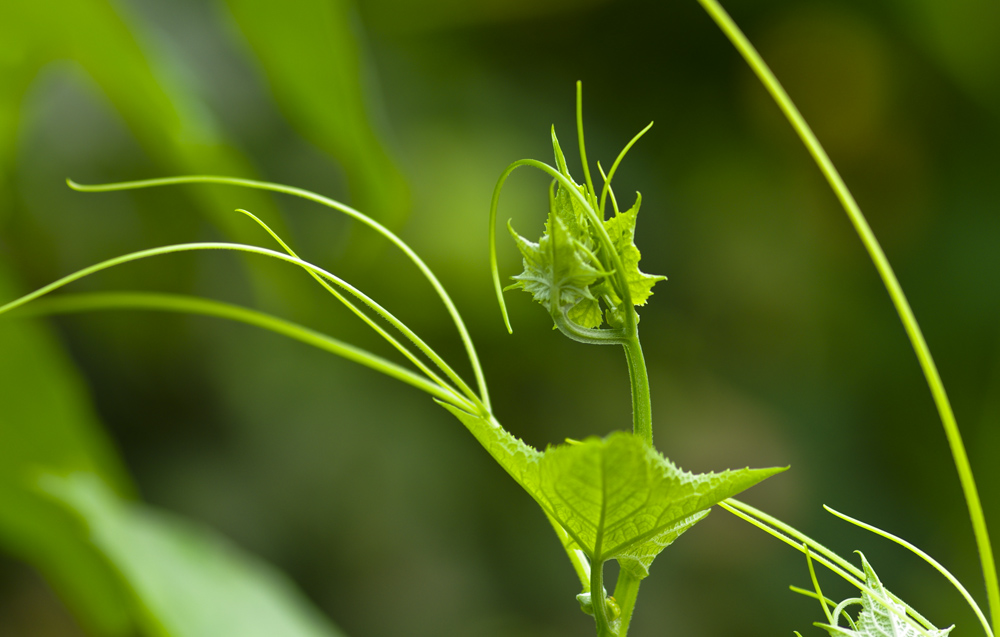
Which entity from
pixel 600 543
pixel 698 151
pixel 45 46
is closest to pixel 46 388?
pixel 45 46

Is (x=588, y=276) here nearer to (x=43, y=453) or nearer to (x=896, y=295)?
(x=896, y=295)

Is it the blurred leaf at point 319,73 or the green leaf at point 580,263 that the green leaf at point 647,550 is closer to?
the green leaf at point 580,263

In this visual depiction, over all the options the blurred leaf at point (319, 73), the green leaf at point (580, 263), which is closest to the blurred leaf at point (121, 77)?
the blurred leaf at point (319, 73)

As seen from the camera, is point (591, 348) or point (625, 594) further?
point (591, 348)

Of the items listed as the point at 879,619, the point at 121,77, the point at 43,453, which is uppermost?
the point at 121,77

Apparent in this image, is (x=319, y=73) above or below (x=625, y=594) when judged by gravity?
above

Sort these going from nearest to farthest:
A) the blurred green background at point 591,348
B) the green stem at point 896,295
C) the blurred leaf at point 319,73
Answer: the green stem at point 896,295, the blurred leaf at point 319,73, the blurred green background at point 591,348

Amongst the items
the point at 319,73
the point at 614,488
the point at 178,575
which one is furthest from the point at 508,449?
the point at 178,575
